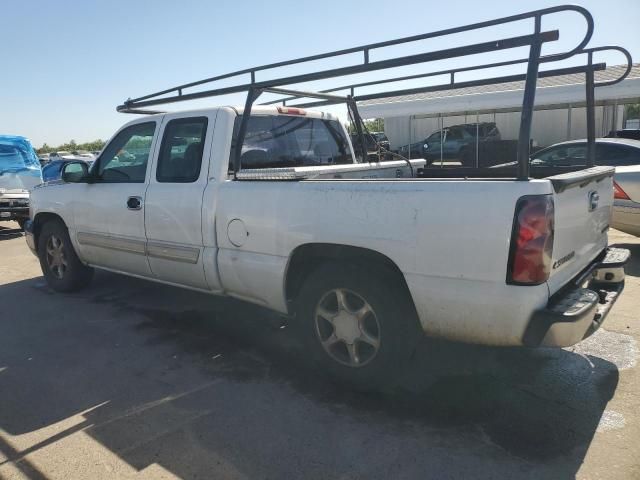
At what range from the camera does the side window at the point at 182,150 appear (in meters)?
4.21

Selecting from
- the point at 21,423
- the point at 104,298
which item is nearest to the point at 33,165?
the point at 104,298

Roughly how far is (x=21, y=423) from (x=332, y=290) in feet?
6.73

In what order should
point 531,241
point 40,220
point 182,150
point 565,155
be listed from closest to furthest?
point 531,241 < point 182,150 < point 40,220 < point 565,155

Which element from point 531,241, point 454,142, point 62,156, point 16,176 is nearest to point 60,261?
point 531,241

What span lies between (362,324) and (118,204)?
9.01 feet

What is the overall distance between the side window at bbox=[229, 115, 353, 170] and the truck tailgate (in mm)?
2345

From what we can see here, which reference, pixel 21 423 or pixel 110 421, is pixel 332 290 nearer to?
→ pixel 110 421

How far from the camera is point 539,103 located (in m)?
17.3

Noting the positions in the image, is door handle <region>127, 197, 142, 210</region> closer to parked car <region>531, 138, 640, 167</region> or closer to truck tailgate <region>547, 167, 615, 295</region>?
truck tailgate <region>547, 167, 615, 295</region>

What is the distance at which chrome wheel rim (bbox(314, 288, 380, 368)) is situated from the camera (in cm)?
330

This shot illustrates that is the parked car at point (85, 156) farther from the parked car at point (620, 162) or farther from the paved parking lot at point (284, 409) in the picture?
the paved parking lot at point (284, 409)

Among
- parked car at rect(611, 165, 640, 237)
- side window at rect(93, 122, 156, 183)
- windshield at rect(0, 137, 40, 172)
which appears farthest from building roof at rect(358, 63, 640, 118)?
side window at rect(93, 122, 156, 183)

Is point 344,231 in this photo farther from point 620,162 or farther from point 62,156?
point 62,156

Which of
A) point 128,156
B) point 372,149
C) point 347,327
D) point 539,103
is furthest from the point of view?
point 539,103
